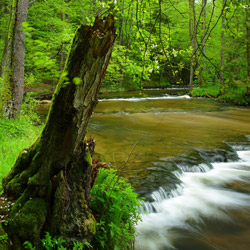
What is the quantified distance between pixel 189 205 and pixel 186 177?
44.0 inches

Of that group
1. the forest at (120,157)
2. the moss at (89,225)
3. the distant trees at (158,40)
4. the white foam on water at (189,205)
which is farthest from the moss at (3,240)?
the white foam on water at (189,205)

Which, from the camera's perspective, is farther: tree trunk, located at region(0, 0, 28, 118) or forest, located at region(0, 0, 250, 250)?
tree trunk, located at region(0, 0, 28, 118)

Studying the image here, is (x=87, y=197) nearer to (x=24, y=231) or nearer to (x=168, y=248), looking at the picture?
(x=24, y=231)

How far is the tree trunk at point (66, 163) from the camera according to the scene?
2.43 metres

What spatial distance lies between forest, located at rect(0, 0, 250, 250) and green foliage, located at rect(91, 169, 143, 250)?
15 millimetres

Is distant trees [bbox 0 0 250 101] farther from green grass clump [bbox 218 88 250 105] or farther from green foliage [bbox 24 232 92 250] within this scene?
green grass clump [bbox 218 88 250 105]

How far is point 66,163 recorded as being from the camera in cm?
269

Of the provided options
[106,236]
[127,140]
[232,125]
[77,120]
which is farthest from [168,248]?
[232,125]

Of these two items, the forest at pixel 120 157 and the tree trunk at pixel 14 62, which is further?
the tree trunk at pixel 14 62

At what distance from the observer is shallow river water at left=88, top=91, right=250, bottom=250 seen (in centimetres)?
445

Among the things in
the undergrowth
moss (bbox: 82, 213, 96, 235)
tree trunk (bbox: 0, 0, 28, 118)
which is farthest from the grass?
moss (bbox: 82, 213, 96, 235)

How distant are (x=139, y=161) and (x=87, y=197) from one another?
3.87m

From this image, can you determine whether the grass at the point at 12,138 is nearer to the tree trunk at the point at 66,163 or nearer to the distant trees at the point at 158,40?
the tree trunk at the point at 66,163

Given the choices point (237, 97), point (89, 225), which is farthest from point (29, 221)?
point (237, 97)
